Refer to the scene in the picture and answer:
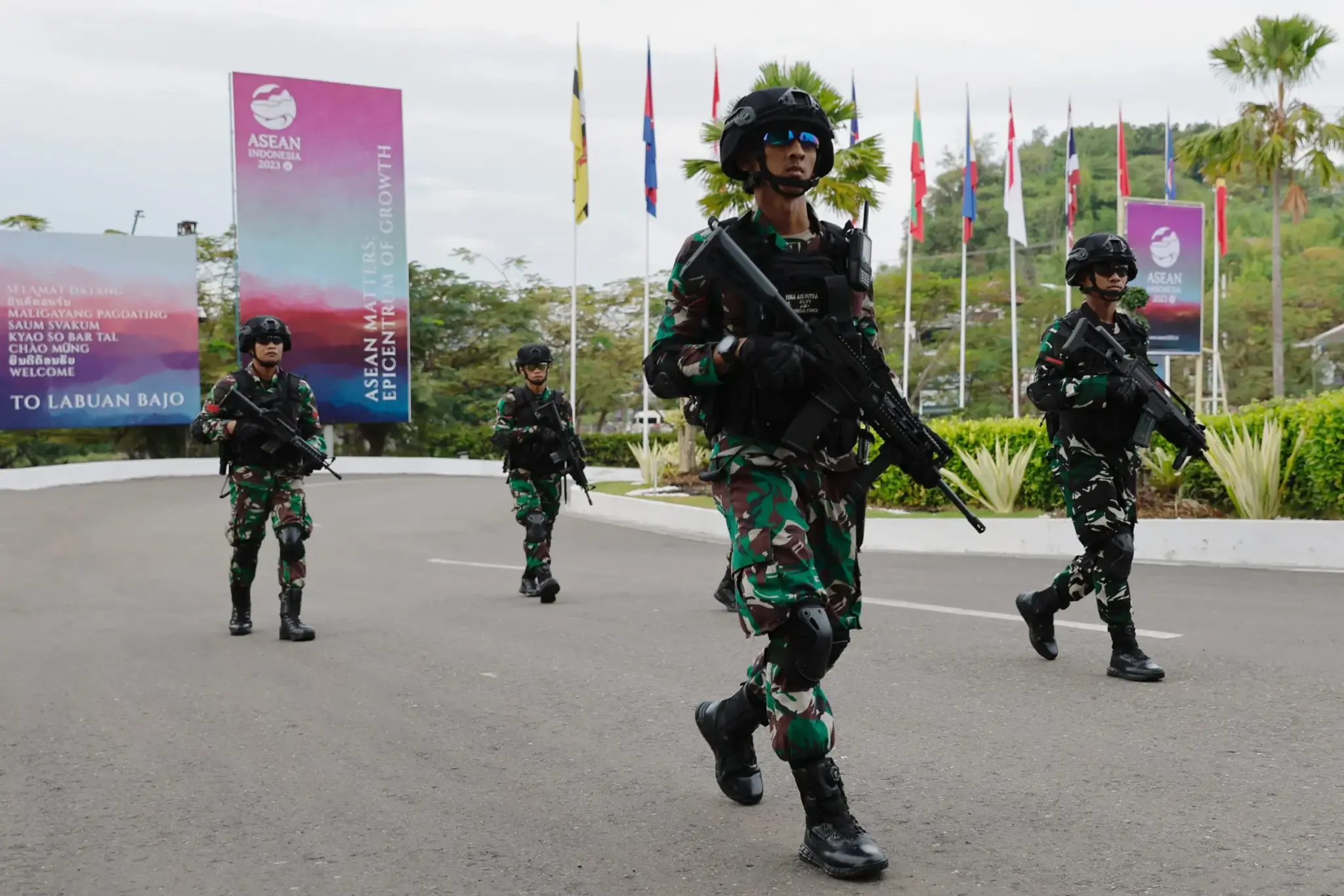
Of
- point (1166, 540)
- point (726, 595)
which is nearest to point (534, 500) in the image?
point (726, 595)

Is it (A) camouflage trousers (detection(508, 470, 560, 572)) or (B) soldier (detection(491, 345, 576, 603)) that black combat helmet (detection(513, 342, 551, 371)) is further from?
(A) camouflage trousers (detection(508, 470, 560, 572))

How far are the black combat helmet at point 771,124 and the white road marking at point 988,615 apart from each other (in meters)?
4.26

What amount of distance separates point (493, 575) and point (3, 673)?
5333mm

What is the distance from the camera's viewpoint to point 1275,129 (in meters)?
34.1

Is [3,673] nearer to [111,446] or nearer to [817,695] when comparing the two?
[817,695]

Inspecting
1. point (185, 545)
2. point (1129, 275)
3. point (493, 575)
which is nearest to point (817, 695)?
point (1129, 275)

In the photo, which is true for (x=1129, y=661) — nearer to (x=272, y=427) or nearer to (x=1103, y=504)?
(x=1103, y=504)

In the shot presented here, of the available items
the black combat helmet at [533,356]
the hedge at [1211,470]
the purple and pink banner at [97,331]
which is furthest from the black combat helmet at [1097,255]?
the purple and pink banner at [97,331]

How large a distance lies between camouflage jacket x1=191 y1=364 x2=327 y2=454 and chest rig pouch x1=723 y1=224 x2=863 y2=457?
4.83 m

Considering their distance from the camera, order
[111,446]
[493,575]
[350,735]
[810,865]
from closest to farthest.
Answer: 1. [810,865]
2. [350,735]
3. [493,575]
4. [111,446]

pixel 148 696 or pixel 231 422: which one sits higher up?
pixel 231 422

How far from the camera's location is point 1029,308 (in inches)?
2068

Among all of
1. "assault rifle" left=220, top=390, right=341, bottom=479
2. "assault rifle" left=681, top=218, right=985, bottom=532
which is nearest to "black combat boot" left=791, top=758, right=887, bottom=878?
"assault rifle" left=681, top=218, right=985, bottom=532

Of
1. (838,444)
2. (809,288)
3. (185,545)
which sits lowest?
(185,545)
